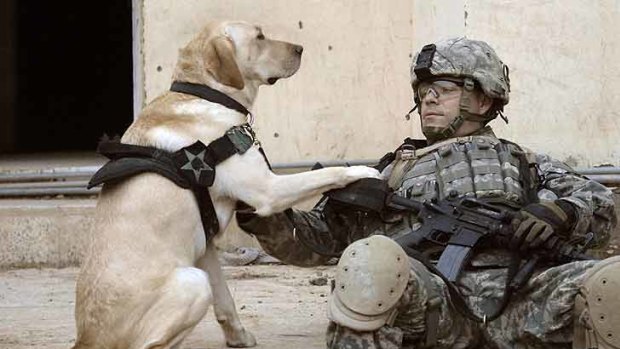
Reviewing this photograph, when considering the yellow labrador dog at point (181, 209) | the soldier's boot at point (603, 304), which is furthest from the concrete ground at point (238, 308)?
the soldier's boot at point (603, 304)

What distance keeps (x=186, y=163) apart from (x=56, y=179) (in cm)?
299

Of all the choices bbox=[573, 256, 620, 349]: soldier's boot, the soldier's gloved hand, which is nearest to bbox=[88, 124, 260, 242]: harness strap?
the soldier's gloved hand

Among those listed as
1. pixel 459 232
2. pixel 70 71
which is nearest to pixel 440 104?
pixel 459 232

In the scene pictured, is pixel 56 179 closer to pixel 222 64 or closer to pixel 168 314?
pixel 222 64

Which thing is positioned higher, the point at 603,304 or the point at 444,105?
the point at 444,105

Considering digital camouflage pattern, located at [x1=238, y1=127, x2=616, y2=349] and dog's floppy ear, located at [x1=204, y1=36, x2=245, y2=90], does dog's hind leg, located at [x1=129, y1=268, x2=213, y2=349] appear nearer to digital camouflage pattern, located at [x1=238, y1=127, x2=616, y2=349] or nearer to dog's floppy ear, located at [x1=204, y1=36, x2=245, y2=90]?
digital camouflage pattern, located at [x1=238, y1=127, x2=616, y2=349]

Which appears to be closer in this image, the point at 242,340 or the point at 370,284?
the point at 370,284

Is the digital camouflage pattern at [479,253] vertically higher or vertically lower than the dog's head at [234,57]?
lower

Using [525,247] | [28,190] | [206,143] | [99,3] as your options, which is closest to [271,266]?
[28,190]

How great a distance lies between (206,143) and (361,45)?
2554 millimetres

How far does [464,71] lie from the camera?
412 centimetres

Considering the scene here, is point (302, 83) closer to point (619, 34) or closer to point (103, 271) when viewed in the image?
point (619, 34)

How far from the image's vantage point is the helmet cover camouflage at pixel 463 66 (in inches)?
162

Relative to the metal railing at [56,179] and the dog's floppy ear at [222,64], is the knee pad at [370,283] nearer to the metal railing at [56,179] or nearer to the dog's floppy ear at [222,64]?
the dog's floppy ear at [222,64]
